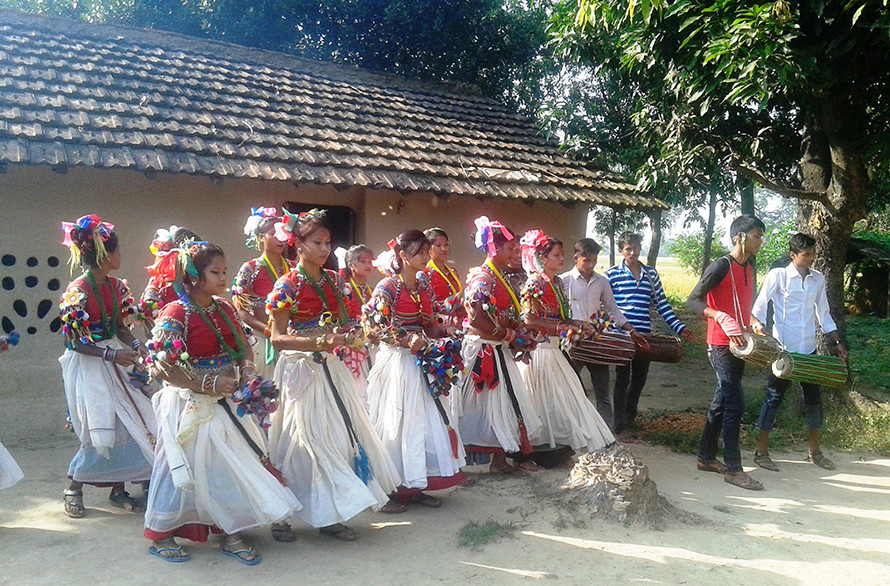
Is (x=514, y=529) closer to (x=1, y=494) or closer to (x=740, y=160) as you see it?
(x=1, y=494)

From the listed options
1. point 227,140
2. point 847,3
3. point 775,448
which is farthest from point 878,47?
point 227,140

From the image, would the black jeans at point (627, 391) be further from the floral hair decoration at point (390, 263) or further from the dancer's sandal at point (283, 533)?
the dancer's sandal at point (283, 533)

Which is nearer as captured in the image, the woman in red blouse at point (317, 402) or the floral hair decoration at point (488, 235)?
the woman in red blouse at point (317, 402)

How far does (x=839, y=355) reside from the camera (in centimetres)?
647

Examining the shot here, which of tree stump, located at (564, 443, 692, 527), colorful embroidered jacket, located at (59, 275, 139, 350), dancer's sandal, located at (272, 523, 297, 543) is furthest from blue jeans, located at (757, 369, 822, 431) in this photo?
colorful embroidered jacket, located at (59, 275, 139, 350)

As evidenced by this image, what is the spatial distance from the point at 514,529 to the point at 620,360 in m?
2.21

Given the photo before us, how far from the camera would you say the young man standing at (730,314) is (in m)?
5.54

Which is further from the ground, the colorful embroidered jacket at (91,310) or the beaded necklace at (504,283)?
the beaded necklace at (504,283)

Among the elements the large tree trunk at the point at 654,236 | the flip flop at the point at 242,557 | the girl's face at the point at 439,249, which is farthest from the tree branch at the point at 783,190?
the large tree trunk at the point at 654,236

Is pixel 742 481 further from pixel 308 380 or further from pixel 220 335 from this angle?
pixel 220 335

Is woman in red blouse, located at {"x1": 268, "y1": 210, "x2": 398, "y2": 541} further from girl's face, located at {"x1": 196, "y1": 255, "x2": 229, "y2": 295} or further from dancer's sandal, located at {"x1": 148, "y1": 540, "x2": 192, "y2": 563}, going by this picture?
dancer's sandal, located at {"x1": 148, "y1": 540, "x2": 192, "y2": 563}

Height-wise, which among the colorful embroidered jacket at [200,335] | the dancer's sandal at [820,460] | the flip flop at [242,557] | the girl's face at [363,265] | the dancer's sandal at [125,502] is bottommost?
the dancer's sandal at [125,502]

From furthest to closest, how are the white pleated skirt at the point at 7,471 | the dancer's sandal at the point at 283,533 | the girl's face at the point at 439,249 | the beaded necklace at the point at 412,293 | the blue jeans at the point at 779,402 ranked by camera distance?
1. the blue jeans at the point at 779,402
2. the girl's face at the point at 439,249
3. the beaded necklace at the point at 412,293
4. the white pleated skirt at the point at 7,471
5. the dancer's sandal at the point at 283,533

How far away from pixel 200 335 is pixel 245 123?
15.6 feet
